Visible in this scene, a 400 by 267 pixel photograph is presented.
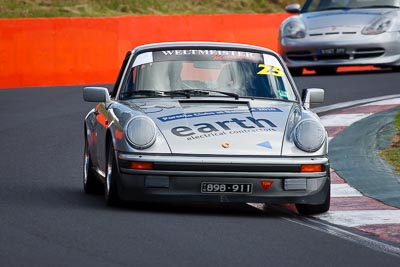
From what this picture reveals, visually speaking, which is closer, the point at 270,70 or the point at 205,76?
the point at 205,76

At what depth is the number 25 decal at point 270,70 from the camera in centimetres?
1073

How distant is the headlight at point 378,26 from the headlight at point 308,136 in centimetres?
1171

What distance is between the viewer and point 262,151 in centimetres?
941

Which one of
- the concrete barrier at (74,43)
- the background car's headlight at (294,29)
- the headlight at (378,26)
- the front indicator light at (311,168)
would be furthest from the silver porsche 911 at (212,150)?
the concrete barrier at (74,43)

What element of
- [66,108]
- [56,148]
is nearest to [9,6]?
[66,108]

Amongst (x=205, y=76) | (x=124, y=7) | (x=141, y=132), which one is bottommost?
(x=124, y=7)

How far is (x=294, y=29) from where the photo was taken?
21766 millimetres

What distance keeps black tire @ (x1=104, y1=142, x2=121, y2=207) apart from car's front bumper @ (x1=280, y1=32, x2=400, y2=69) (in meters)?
11.7

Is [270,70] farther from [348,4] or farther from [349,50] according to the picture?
[348,4]

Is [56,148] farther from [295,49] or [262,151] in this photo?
[295,49]

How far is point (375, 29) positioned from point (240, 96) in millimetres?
11019

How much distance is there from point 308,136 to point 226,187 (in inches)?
27.2

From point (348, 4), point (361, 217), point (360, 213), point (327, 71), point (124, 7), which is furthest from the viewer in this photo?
point (124, 7)

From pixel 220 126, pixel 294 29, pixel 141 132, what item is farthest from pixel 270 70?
pixel 294 29
